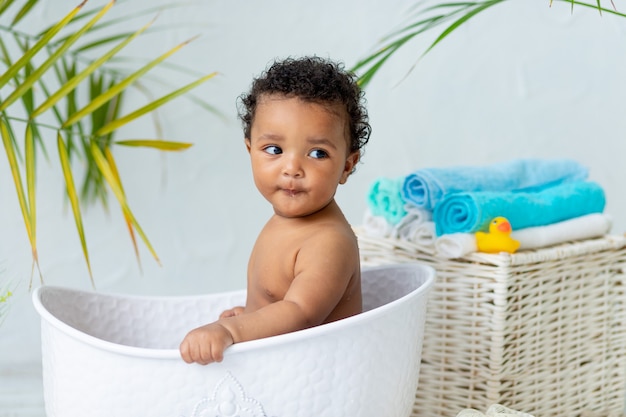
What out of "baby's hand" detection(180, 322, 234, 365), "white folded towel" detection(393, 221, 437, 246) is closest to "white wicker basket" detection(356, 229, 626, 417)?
"white folded towel" detection(393, 221, 437, 246)

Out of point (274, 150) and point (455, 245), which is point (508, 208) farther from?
point (274, 150)

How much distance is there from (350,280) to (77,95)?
3.94 ft

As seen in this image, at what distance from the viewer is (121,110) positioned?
6.75ft

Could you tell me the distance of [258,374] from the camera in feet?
2.91

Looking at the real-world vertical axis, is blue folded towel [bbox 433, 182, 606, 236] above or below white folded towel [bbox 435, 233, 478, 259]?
above

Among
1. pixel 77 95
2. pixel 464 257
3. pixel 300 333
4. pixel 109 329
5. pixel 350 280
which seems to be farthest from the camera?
pixel 77 95

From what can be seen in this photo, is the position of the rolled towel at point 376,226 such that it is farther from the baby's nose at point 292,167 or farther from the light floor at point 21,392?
the light floor at point 21,392

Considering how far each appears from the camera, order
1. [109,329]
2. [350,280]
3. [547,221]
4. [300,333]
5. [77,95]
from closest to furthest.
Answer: [300,333], [350,280], [109,329], [547,221], [77,95]

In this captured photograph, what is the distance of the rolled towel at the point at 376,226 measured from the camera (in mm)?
1431

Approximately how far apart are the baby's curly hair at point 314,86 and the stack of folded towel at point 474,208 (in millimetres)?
317

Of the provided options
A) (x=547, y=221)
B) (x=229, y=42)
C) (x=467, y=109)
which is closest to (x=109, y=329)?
(x=547, y=221)

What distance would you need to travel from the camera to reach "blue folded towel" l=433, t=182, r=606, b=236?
1.33 m

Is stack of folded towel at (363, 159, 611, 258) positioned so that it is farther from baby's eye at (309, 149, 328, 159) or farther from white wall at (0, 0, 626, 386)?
white wall at (0, 0, 626, 386)

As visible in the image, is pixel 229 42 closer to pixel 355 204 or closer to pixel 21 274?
pixel 355 204
